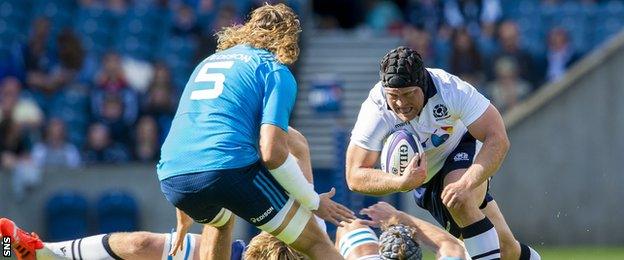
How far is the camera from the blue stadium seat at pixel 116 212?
17.1m

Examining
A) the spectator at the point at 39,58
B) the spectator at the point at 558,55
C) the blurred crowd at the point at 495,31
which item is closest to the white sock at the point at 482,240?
the blurred crowd at the point at 495,31

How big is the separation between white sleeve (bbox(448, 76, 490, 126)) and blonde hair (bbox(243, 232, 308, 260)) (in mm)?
1467

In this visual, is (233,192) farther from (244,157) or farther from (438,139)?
(438,139)

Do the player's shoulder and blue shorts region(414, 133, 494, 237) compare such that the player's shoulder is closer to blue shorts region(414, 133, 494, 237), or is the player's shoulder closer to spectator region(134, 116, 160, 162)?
blue shorts region(414, 133, 494, 237)

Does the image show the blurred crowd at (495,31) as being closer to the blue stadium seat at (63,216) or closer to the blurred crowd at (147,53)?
the blurred crowd at (147,53)

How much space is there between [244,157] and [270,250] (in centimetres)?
55

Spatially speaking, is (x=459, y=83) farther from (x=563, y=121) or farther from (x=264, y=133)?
(x=563, y=121)

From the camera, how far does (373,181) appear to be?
9.02 meters

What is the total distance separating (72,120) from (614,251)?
6663 mm

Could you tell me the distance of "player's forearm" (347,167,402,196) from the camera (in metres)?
8.87

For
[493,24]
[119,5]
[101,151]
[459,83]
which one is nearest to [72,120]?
[101,151]

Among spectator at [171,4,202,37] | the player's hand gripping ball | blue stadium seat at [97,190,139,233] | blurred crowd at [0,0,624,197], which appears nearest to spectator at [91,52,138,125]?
blurred crowd at [0,0,624,197]

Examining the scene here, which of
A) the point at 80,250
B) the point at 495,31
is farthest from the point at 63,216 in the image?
the point at 80,250

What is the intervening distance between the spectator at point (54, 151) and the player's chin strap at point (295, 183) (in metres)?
9.07
